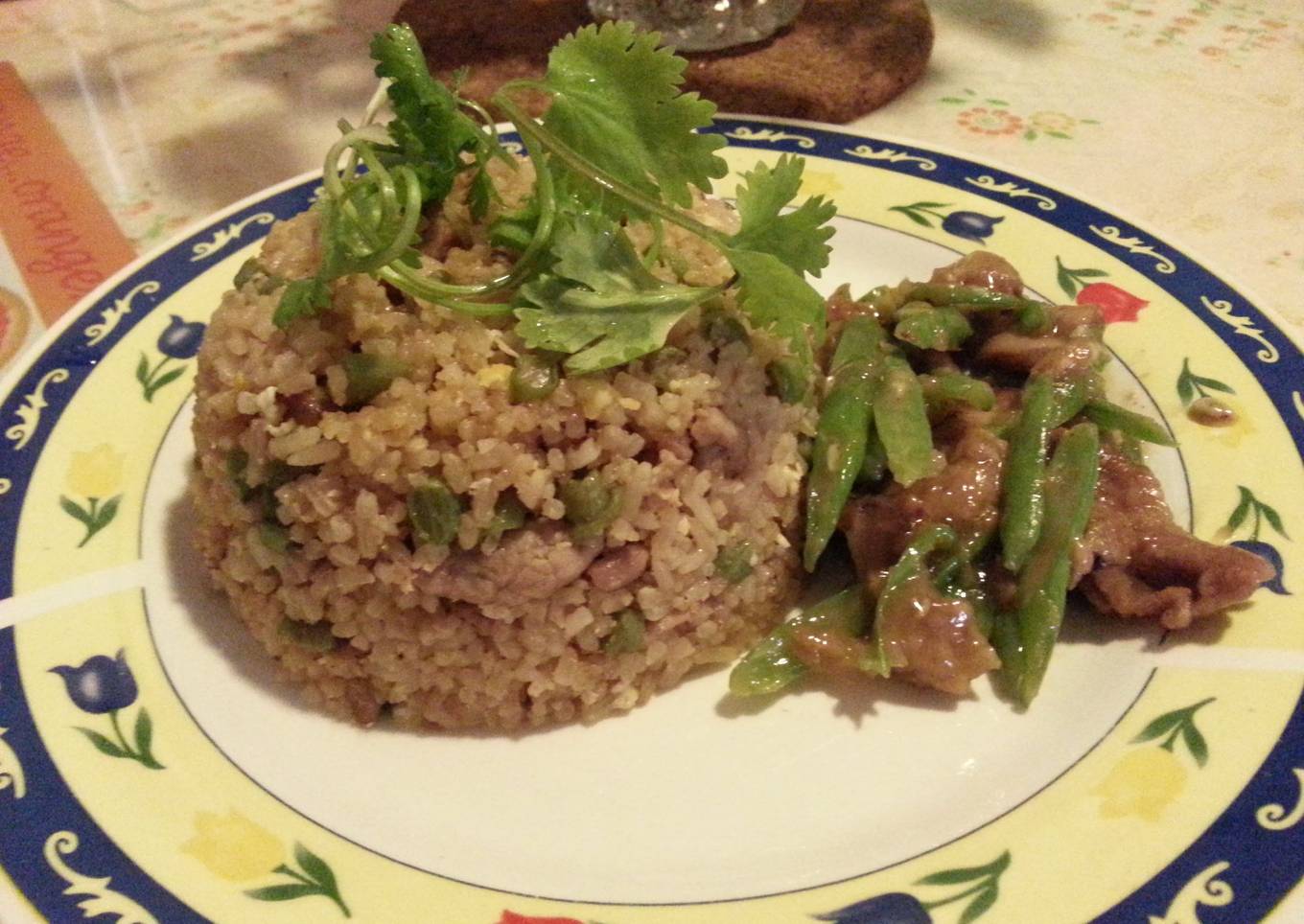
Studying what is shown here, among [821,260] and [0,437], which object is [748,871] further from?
[0,437]

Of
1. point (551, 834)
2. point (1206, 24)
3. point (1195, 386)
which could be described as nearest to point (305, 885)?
point (551, 834)

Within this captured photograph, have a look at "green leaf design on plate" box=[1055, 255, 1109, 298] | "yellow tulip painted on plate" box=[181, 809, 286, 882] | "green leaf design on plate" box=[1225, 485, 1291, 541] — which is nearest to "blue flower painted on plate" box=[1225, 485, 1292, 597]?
"green leaf design on plate" box=[1225, 485, 1291, 541]

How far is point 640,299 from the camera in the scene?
2.17m

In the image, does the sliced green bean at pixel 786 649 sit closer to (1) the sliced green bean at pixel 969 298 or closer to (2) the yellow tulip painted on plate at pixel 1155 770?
(2) the yellow tulip painted on plate at pixel 1155 770

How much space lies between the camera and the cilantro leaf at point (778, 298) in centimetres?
225

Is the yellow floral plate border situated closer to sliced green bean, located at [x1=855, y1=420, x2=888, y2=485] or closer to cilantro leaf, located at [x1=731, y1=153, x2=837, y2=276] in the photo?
sliced green bean, located at [x1=855, y1=420, x2=888, y2=485]

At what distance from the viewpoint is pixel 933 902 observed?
1913 mm

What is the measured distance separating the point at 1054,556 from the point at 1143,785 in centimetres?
51

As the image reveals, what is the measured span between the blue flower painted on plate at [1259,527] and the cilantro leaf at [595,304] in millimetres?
1293

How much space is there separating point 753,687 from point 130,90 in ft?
14.0

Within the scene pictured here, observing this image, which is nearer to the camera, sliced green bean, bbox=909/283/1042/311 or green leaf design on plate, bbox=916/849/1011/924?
green leaf design on plate, bbox=916/849/1011/924

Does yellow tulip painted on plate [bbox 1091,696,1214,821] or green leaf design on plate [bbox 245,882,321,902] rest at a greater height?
green leaf design on plate [bbox 245,882,321,902]

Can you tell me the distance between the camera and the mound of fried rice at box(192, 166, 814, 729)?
Result: 2152mm

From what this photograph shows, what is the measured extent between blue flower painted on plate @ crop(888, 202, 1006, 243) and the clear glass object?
1.47 meters
